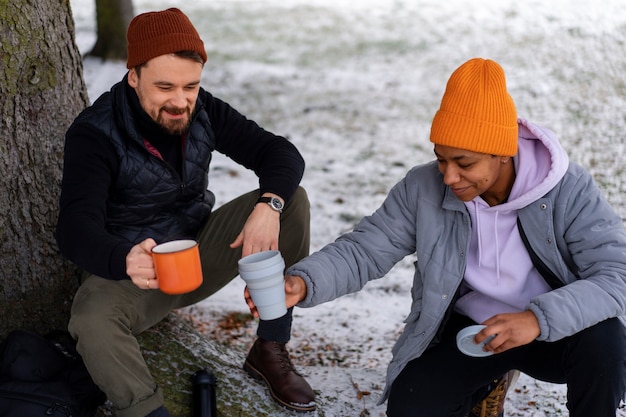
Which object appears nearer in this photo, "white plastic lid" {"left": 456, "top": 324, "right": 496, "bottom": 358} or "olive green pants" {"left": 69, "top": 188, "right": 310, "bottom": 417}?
"white plastic lid" {"left": 456, "top": 324, "right": 496, "bottom": 358}

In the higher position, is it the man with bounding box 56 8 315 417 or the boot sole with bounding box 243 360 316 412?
the man with bounding box 56 8 315 417

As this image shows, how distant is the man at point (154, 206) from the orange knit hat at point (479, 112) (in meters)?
0.88

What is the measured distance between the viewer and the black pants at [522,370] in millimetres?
2785

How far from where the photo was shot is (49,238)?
3520mm

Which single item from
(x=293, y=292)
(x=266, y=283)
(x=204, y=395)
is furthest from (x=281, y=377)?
(x=266, y=283)

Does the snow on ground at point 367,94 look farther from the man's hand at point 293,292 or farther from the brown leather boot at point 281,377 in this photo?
the man's hand at point 293,292

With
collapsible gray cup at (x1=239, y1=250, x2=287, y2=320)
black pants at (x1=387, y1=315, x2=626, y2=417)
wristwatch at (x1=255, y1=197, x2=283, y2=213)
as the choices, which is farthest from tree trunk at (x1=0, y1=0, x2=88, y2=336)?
black pants at (x1=387, y1=315, x2=626, y2=417)

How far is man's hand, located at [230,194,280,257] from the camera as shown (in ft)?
10.3

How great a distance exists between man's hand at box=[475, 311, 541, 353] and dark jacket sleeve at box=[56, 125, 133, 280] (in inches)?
53.1

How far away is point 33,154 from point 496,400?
93.7 inches

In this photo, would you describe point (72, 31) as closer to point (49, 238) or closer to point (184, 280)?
point (49, 238)

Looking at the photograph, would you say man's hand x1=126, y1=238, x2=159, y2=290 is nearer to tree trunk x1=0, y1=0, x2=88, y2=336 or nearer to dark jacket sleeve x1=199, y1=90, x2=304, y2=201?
dark jacket sleeve x1=199, y1=90, x2=304, y2=201

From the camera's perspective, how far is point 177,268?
2.53m

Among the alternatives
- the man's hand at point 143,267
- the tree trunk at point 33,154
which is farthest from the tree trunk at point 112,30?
the man's hand at point 143,267
